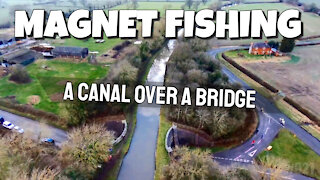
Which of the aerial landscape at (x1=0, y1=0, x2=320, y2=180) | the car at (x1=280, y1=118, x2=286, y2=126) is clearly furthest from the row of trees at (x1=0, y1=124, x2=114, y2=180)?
the car at (x1=280, y1=118, x2=286, y2=126)

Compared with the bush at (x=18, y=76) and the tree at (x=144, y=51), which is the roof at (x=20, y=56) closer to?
the bush at (x=18, y=76)

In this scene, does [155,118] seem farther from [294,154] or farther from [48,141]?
[294,154]

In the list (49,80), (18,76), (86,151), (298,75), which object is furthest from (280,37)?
(18,76)

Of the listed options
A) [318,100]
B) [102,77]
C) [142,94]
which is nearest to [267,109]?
[318,100]

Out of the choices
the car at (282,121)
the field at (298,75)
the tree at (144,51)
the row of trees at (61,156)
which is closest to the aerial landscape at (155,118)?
the car at (282,121)

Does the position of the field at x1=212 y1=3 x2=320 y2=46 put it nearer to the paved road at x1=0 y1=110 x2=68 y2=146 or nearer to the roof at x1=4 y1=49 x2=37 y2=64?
the roof at x1=4 y1=49 x2=37 y2=64
